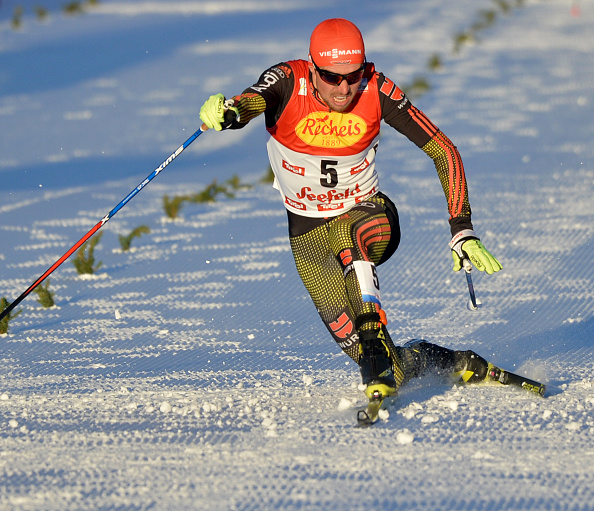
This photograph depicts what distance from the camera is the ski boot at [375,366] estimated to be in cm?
357

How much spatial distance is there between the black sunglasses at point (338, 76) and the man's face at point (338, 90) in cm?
1

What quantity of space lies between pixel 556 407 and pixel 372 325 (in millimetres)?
856

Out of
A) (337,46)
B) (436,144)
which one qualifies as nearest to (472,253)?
(436,144)

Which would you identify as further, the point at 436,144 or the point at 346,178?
the point at 346,178

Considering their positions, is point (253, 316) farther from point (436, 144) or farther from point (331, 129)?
point (436, 144)

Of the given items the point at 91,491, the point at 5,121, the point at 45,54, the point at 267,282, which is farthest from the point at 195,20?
the point at 91,491

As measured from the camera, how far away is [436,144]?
404 centimetres

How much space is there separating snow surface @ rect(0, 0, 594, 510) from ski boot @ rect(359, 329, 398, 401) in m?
0.13

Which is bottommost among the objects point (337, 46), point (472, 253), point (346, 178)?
point (472, 253)

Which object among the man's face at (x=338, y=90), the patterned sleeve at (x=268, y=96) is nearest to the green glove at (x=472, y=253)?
the man's face at (x=338, y=90)

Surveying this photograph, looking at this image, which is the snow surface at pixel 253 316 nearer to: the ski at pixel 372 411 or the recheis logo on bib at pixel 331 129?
the ski at pixel 372 411

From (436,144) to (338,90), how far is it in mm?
532

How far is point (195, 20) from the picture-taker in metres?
18.1

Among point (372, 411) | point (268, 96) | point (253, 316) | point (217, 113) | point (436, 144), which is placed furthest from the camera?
point (253, 316)
